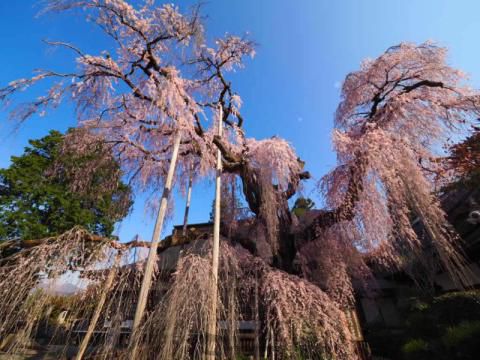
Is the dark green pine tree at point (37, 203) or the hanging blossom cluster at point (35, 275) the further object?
the dark green pine tree at point (37, 203)

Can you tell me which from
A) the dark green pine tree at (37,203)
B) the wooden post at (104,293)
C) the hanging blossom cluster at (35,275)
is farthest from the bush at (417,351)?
the dark green pine tree at (37,203)

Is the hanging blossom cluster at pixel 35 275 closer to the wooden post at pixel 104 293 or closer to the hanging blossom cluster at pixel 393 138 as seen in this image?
the wooden post at pixel 104 293

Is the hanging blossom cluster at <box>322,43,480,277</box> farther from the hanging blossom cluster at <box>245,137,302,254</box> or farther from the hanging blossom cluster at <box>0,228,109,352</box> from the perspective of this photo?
the hanging blossom cluster at <box>0,228,109,352</box>

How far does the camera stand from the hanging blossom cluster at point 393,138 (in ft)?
13.2

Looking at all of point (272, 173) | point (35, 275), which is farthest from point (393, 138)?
point (35, 275)

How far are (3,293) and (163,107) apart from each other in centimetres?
342

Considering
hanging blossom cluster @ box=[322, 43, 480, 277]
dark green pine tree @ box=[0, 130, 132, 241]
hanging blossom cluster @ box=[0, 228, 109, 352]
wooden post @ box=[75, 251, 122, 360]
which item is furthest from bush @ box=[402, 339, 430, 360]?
dark green pine tree @ box=[0, 130, 132, 241]

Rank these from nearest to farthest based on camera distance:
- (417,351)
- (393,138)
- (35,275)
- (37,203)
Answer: (35,275), (393,138), (417,351), (37,203)

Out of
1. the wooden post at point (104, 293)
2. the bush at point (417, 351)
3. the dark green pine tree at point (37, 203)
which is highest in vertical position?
the dark green pine tree at point (37, 203)

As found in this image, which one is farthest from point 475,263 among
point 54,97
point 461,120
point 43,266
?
point 54,97

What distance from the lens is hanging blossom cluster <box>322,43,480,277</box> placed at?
4031mm

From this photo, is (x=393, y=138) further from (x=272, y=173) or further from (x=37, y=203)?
(x=37, y=203)

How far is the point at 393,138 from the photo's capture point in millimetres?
4453

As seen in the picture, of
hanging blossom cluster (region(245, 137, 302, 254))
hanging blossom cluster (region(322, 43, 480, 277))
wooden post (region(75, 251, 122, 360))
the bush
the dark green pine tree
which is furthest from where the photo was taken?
the dark green pine tree
